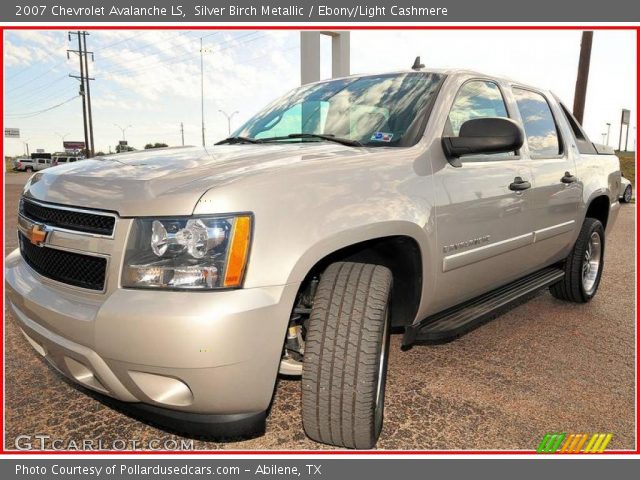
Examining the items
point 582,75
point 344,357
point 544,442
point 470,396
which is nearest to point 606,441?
point 544,442

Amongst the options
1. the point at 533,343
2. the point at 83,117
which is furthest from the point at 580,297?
the point at 83,117

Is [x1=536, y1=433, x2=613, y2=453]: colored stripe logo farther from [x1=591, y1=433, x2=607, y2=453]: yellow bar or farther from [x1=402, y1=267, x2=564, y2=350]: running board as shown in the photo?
[x1=402, y1=267, x2=564, y2=350]: running board

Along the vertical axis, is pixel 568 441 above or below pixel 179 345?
below

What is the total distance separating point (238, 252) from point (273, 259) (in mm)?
131

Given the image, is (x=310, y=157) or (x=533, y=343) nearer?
(x=310, y=157)

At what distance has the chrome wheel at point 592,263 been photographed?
191 inches

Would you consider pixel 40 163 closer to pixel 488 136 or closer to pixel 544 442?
pixel 488 136

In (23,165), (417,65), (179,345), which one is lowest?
(23,165)

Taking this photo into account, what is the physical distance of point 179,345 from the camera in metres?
1.71

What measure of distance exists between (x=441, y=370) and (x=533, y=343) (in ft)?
3.04

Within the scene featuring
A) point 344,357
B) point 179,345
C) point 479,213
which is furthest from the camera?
point 479,213

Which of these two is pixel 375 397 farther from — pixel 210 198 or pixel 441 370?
pixel 441 370

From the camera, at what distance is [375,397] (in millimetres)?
2162

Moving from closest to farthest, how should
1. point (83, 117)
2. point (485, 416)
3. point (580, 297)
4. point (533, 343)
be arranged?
point (485, 416)
point (533, 343)
point (580, 297)
point (83, 117)
